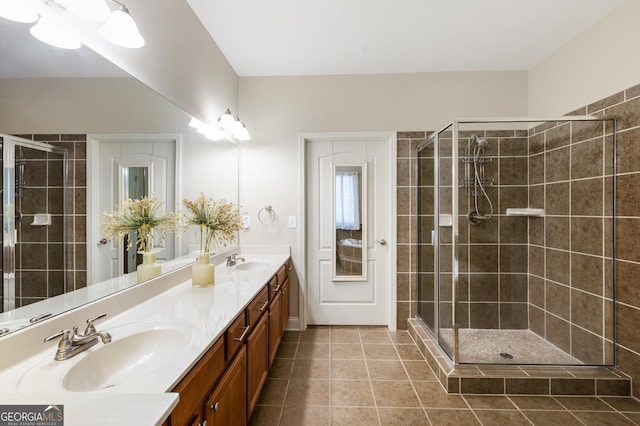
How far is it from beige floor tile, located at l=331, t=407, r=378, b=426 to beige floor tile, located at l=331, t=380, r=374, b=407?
35 mm

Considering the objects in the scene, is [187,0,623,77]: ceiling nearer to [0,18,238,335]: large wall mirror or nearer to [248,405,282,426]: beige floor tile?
[0,18,238,335]: large wall mirror

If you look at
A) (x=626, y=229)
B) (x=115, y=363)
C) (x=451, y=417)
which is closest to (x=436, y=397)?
(x=451, y=417)

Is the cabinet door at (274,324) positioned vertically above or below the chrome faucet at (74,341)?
below

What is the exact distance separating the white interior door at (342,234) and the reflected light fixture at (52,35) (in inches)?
82.1

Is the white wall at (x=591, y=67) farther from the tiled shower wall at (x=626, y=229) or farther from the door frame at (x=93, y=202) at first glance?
the door frame at (x=93, y=202)

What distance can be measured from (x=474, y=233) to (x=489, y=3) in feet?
6.07

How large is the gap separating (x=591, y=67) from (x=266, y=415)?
3443 millimetres

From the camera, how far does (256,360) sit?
5.36ft

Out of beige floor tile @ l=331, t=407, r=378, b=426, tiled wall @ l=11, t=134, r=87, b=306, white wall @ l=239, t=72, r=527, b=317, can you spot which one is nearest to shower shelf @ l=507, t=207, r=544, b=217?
white wall @ l=239, t=72, r=527, b=317

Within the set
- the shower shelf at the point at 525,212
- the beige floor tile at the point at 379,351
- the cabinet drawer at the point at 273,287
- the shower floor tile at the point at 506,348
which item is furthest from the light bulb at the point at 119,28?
the shower shelf at the point at 525,212

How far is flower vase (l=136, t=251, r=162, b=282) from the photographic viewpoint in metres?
1.46

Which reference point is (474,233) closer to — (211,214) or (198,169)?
(211,214)

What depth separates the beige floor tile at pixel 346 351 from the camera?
2379mm

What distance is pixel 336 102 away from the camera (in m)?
2.88
